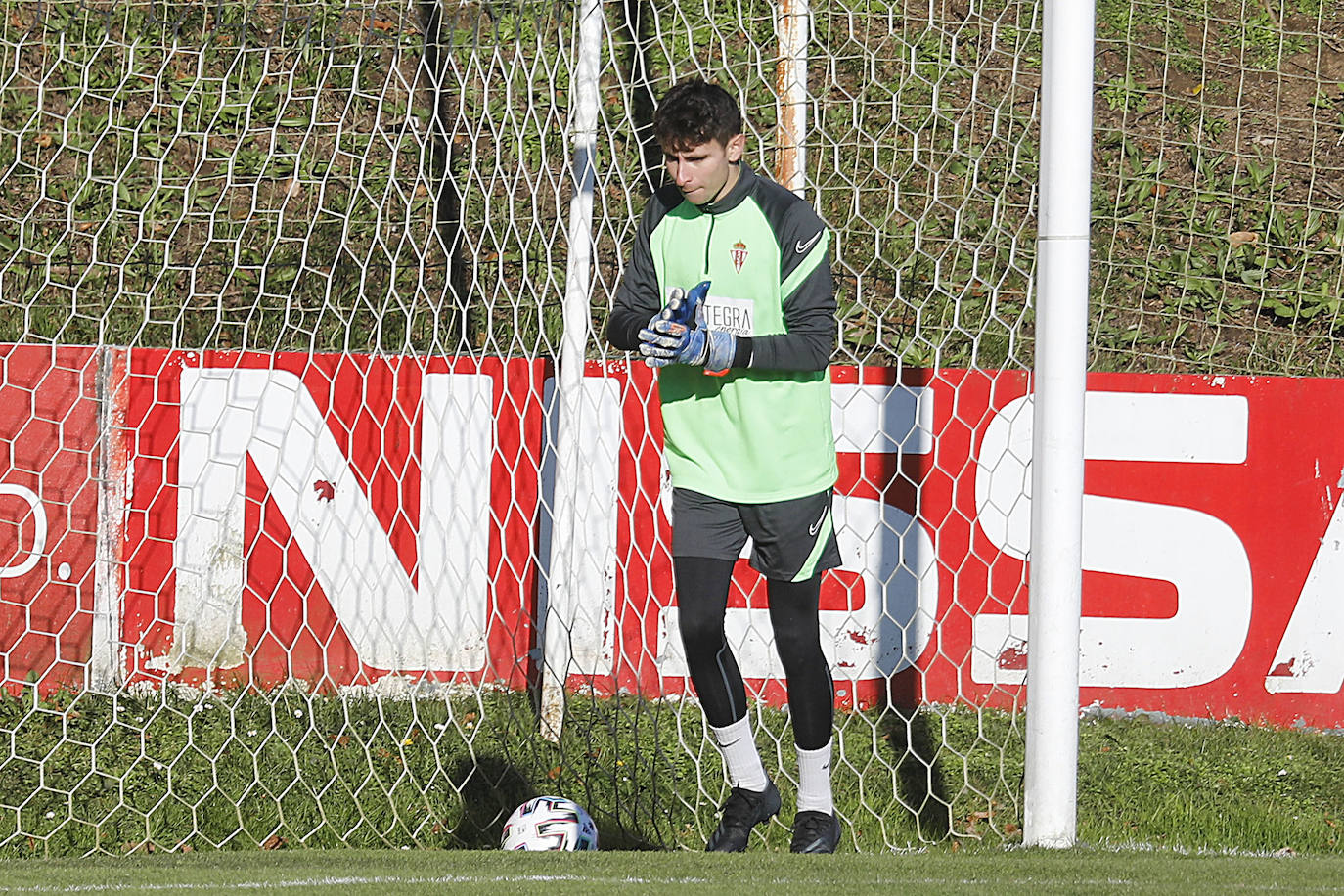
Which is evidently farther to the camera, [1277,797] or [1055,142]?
[1277,797]

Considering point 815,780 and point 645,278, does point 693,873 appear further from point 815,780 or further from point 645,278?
point 645,278

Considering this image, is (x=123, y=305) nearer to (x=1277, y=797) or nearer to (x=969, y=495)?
(x=969, y=495)

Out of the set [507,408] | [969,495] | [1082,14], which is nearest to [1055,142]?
[1082,14]

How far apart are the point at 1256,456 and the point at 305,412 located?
3.12 meters

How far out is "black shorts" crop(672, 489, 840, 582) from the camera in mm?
3146

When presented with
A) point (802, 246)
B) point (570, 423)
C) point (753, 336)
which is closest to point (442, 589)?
point (570, 423)

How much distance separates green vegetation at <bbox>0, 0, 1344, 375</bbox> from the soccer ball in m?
2.32

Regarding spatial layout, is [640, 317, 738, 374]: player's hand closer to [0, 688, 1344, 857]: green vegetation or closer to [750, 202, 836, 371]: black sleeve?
[750, 202, 836, 371]: black sleeve

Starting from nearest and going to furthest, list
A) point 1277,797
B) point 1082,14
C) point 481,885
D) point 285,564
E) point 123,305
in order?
point 481,885 < point 1082,14 < point 1277,797 < point 285,564 < point 123,305

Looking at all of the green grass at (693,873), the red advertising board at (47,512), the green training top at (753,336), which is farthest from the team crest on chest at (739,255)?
the red advertising board at (47,512)

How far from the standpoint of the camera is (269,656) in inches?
179

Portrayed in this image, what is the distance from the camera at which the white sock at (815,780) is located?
3.27 meters

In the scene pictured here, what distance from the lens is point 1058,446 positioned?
10.7 ft

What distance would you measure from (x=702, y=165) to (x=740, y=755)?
1357 millimetres
